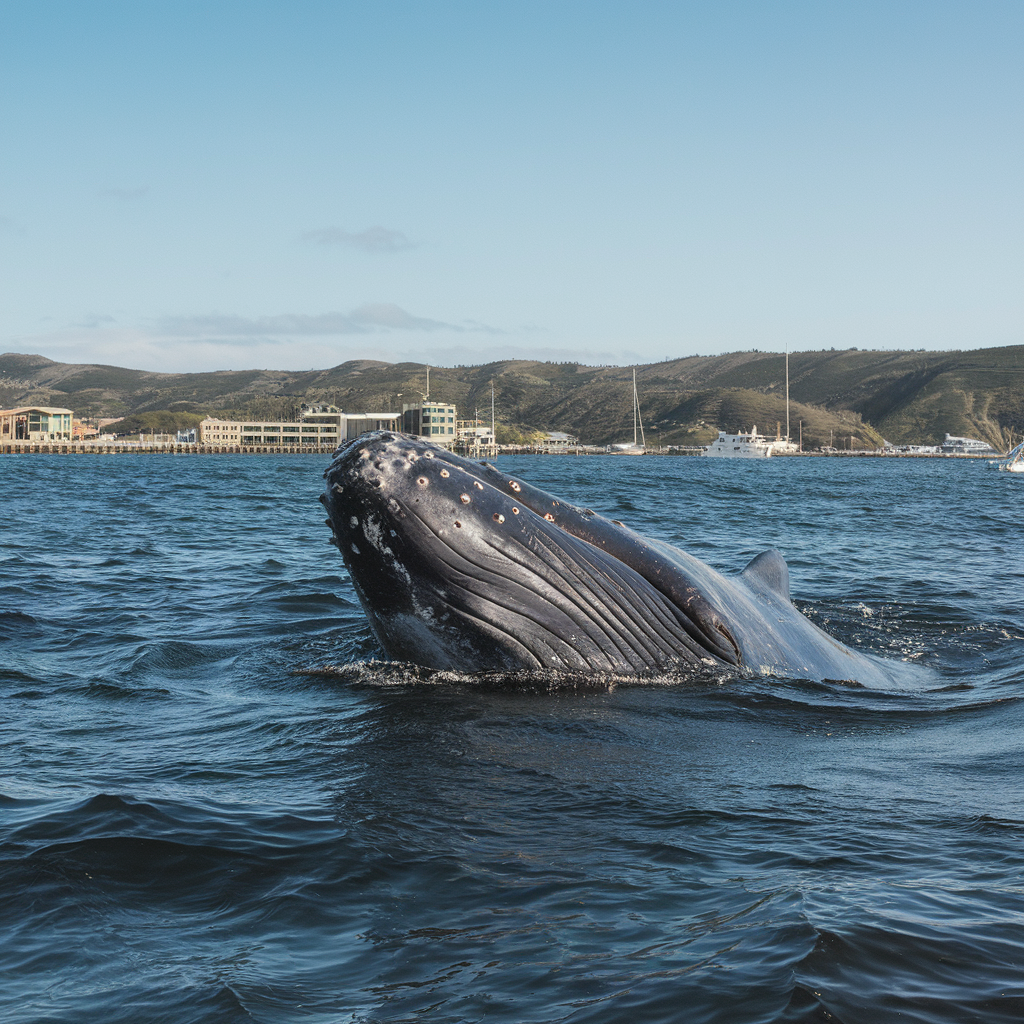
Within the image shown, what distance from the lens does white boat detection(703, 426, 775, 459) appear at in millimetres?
173875

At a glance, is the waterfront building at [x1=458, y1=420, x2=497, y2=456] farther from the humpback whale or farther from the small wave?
the humpback whale

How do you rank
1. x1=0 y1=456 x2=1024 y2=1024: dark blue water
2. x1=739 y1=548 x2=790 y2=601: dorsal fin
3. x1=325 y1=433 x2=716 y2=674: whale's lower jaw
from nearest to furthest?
x1=0 y1=456 x2=1024 y2=1024: dark blue water
x1=325 y1=433 x2=716 y2=674: whale's lower jaw
x1=739 y1=548 x2=790 y2=601: dorsal fin

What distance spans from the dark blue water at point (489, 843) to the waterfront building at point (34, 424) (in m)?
177

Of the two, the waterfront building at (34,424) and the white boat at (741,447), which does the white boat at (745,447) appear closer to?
the white boat at (741,447)

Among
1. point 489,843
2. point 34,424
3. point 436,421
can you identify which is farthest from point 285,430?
point 489,843

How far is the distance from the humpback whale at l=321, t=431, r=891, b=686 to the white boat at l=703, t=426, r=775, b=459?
171 m

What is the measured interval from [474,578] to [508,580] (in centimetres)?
22

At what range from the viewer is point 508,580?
20.2 feet

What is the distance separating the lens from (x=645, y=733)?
5.98 meters

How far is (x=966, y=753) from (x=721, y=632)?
5.40ft

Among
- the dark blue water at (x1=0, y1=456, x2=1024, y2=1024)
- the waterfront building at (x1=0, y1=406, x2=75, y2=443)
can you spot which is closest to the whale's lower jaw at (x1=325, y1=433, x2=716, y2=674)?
the dark blue water at (x1=0, y1=456, x2=1024, y2=1024)

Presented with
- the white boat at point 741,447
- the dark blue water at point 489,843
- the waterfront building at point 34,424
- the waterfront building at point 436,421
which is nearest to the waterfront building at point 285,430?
the waterfront building at point 436,421

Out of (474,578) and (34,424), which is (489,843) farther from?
(34,424)

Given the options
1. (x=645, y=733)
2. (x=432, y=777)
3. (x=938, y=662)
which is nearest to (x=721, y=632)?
(x=645, y=733)
